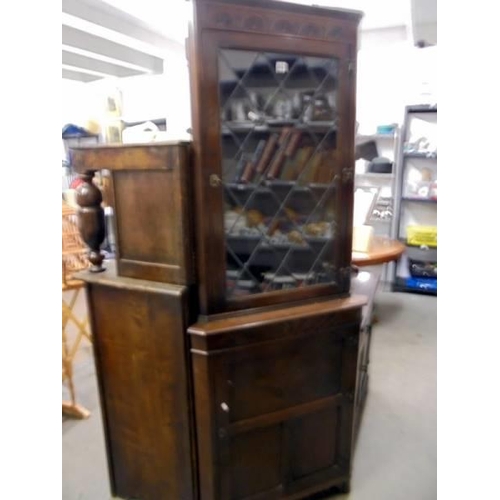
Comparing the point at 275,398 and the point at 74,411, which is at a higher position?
the point at 275,398

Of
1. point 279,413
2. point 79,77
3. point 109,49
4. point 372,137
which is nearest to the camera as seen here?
point 279,413

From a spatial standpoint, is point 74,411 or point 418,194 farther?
point 418,194

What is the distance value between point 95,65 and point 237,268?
19.6 ft

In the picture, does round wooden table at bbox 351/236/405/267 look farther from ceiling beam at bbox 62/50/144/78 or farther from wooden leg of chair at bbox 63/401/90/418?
ceiling beam at bbox 62/50/144/78

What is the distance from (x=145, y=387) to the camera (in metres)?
1.46

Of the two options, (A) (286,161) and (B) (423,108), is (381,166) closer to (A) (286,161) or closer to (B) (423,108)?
(B) (423,108)

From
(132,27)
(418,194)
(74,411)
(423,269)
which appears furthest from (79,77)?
(423,269)

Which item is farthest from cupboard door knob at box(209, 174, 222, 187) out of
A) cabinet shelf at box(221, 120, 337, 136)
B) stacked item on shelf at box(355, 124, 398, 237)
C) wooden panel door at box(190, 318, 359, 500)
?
stacked item on shelf at box(355, 124, 398, 237)

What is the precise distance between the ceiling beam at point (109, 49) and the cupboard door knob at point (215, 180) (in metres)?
4.26

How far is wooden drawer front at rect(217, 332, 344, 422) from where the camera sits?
139 centimetres

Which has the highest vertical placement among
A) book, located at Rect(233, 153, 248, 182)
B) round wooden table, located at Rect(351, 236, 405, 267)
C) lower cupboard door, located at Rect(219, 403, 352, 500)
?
book, located at Rect(233, 153, 248, 182)

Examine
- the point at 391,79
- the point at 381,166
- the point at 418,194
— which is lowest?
the point at 418,194
